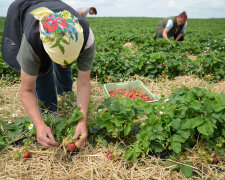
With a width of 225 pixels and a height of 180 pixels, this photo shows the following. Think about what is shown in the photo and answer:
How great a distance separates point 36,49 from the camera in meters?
1.56

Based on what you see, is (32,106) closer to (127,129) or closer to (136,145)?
(127,129)

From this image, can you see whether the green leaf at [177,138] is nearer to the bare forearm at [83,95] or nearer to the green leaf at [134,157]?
the green leaf at [134,157]

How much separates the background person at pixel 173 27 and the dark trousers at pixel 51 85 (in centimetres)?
486

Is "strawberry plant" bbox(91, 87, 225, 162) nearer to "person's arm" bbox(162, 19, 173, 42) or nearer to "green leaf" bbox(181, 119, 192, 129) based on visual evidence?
"green leaf" bbox(181, 119, 192, 129)

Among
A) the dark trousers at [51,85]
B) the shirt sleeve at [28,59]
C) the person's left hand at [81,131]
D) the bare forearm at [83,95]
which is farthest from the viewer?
the dark trousers at [51,85]

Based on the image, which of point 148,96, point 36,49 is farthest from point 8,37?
point 148,96

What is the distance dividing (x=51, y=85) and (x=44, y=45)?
147 cm

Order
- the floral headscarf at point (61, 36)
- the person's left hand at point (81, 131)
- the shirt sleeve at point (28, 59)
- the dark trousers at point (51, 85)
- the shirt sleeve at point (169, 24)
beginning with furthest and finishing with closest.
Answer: the shirt sleeve at point (169, 24) → the dark trousers at point (51, 85) → the person's left hand at point (81, 131) → the shirt sleeve at point (28, 59) → the floral headscarf at point (61, 36)

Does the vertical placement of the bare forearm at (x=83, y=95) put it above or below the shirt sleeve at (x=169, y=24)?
below

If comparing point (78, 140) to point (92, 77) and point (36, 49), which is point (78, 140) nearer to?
point (36, 49)

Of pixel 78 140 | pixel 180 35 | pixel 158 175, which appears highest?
pixel 180 35

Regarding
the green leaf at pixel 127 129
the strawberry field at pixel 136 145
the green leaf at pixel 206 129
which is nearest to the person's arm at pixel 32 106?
the strawberry field at pixel 136 145

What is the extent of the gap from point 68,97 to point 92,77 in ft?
6.10

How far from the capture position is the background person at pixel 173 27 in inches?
240
